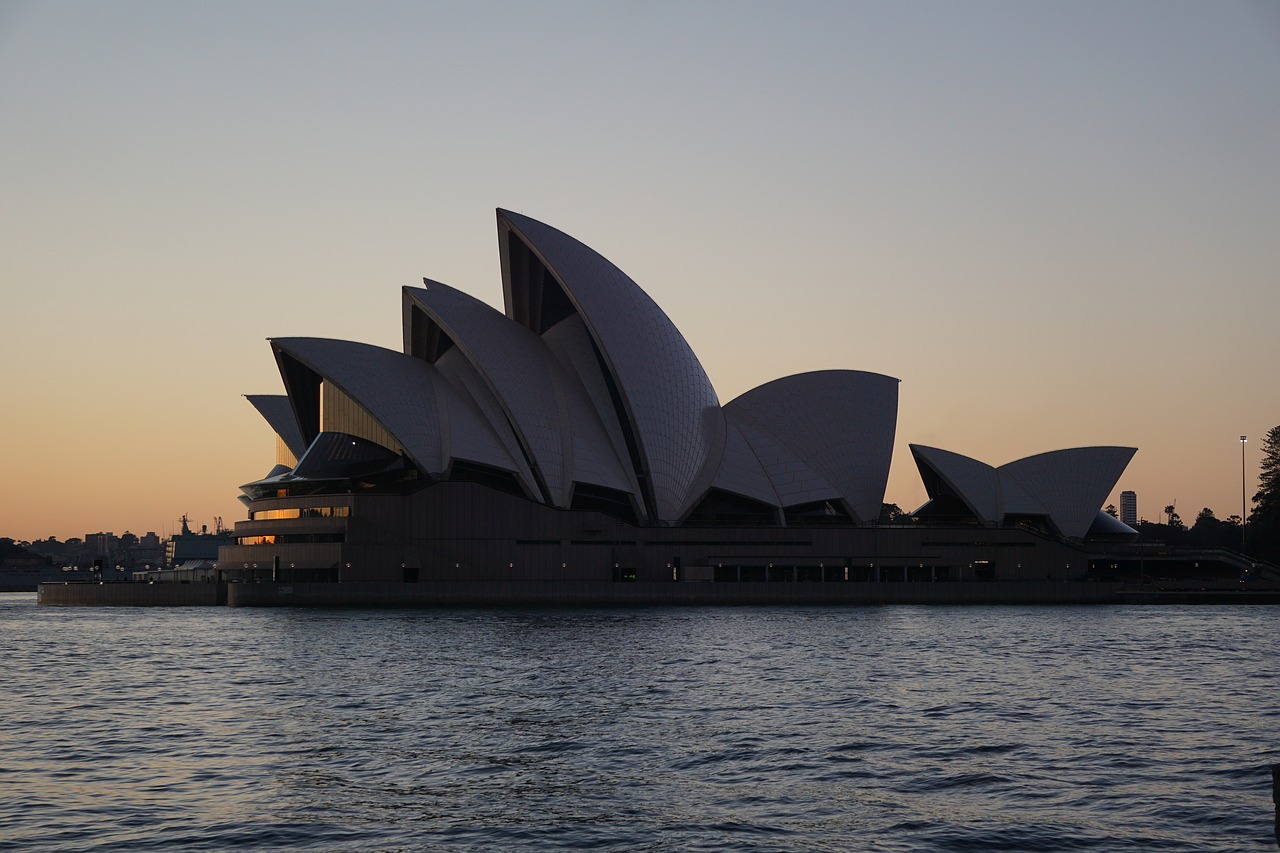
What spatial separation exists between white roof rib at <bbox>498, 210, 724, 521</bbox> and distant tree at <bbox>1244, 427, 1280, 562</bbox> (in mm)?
52737

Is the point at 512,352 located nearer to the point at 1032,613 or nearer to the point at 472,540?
the point at 472,540

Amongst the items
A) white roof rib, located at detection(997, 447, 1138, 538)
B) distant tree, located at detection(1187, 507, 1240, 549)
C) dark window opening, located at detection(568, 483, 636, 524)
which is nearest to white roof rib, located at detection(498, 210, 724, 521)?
dark window opening, located at detection(568, 483, 636, 524)

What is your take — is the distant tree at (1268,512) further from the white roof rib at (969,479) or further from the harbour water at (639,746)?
the harbour water at (639,746)

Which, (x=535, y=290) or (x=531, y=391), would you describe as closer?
(x=531, y=391)

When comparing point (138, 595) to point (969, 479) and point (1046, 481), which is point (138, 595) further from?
point (1046, 481)

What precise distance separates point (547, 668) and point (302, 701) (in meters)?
9.08

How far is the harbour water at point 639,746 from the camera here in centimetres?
1655

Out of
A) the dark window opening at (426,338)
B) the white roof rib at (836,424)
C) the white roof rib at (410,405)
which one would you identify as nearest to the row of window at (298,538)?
the white roof rib at (410,405)

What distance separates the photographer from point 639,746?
2289 cm

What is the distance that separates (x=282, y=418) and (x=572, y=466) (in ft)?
86.4

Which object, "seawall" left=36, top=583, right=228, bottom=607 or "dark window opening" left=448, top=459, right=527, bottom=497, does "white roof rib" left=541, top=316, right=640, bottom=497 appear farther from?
"seawall" left=36, top=583, right=228, bottom=607

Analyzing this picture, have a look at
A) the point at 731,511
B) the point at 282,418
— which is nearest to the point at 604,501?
the point at 731,511

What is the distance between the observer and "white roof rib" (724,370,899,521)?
278ft

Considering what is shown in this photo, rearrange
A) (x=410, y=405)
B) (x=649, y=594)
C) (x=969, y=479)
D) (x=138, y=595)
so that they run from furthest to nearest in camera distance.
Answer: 1. (x=969, y=479)
2. (x=138, y=595)
3. (x=649, y=594)
4. (x=410, y=405)
